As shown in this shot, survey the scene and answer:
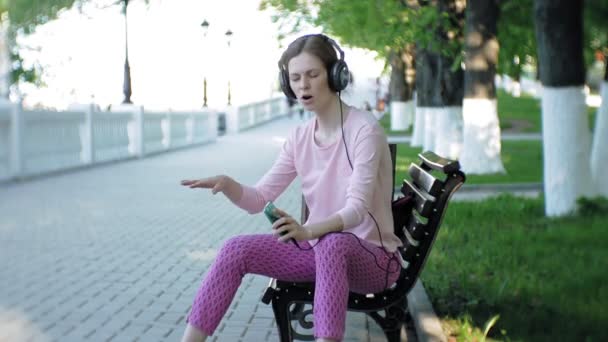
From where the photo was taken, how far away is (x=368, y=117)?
4055 millimetres

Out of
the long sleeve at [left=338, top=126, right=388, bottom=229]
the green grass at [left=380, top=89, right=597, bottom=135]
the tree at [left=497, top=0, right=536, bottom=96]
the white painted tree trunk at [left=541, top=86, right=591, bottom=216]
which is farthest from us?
the green grass at [left=380, top=89, right=597, bottom=135]

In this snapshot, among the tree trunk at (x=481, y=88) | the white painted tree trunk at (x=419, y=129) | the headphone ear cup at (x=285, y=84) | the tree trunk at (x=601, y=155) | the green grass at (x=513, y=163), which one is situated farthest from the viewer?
the white painted tree trunk at (x=419, y=129)

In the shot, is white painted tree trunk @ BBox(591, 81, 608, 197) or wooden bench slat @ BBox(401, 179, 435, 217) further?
white painted tree trunk @ BBox(591, 81, 608, 197)

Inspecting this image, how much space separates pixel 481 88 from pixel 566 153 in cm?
605

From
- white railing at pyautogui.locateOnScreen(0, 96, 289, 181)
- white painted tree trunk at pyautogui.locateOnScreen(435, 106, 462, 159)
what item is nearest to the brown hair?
white railing at pyautogui.locateOnScreen(0, 96, 289, 181)

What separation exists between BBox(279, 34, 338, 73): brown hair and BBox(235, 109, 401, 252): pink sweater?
26 centimetres

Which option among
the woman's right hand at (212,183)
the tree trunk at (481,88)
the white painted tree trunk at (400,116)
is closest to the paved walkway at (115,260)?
the woman's right hand at (212,183)

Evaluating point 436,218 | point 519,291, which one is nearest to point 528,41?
point 519,291

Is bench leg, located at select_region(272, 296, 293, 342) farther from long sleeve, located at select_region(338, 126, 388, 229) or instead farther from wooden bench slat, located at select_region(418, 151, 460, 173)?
wooden bench slat, located at select_region(418, 151, 460, 173)

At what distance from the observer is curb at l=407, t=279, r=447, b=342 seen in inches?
194

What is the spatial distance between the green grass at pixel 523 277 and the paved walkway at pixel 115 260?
2.21ft

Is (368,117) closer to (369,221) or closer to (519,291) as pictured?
(369,221)

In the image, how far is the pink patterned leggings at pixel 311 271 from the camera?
3.64m

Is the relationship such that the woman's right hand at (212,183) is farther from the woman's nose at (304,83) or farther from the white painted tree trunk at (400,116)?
the white painted tree trunk at (400,116)
